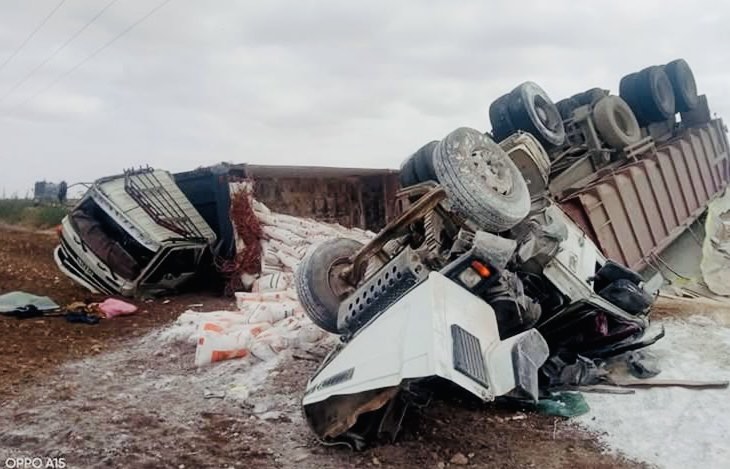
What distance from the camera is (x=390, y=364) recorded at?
2.48 m

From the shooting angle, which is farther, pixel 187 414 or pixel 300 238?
pixel 300 238

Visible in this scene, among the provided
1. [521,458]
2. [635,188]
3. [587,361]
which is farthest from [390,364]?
[635,188]

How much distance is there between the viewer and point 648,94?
744cm

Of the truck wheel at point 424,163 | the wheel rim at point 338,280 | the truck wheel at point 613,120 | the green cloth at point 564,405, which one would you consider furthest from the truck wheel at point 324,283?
the truck wheel at point 613,120

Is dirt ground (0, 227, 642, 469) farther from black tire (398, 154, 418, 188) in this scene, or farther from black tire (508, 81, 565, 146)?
black tire (508, 81, 565, 146)

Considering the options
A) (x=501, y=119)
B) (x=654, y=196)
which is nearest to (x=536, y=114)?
(x=501, y=119)

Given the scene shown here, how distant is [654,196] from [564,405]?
14.1 ft

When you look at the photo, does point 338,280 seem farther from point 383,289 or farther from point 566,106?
point 566,106

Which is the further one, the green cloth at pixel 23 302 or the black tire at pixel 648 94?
the black tire at pixel 648 94

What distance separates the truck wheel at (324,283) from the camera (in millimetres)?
4121

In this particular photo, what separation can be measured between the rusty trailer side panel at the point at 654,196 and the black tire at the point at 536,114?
0.64 m

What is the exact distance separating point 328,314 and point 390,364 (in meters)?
1.67

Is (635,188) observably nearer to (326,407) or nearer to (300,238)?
(300,238)

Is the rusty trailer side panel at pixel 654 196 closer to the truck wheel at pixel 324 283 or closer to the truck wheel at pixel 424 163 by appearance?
the truck wheel at pixel 424 163
